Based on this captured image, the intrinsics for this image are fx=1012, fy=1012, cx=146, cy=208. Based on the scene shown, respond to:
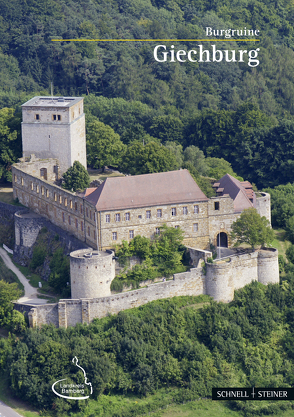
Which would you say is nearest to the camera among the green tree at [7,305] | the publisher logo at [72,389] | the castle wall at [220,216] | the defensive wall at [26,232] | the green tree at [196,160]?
the publisher logo at [72,389]

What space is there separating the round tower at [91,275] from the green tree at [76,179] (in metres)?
16.7

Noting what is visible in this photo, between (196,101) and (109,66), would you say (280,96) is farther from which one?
(109,66)

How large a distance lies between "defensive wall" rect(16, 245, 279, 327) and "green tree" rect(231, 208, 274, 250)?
134 centimetres

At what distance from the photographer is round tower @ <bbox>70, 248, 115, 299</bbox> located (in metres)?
91.1

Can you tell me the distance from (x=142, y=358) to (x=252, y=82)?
92949mm

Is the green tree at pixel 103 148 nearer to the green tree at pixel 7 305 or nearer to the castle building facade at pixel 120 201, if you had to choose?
the castle building facade at pixel 120 201

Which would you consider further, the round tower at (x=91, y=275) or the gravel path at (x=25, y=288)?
the gravel path at (x=25, y=288)

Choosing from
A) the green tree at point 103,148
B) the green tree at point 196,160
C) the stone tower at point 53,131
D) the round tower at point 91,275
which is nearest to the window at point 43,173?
the stone tower at point 53,131

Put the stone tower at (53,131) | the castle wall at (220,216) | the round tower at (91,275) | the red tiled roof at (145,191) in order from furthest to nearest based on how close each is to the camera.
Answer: the stone tower at (53,131) → the castle wall at (220,216) → the red tiled roof at (145,191) → the round tower at (91,275)

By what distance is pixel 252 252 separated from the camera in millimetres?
96938

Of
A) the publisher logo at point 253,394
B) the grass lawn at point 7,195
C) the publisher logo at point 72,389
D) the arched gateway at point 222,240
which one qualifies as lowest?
the publisher logo at point 253,394

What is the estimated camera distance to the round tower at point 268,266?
9694cm

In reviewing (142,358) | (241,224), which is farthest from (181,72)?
(142,358)

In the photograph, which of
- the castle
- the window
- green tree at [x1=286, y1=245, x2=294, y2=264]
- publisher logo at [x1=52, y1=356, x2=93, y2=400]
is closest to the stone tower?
the window
